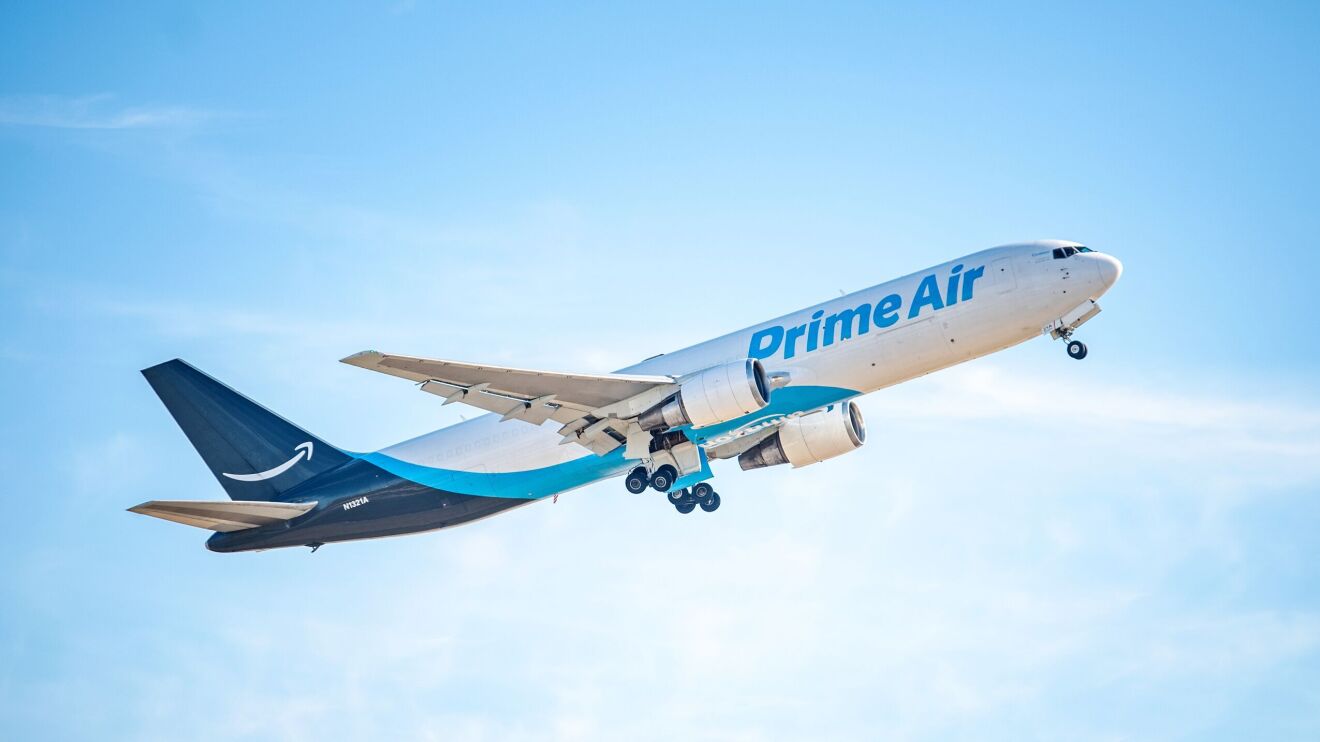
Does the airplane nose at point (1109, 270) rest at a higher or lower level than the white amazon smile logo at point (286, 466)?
higher

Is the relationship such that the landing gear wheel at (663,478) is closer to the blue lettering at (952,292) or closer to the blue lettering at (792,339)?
the blue lettering at (792,339)

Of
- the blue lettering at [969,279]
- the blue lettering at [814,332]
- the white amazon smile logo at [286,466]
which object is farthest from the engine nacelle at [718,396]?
the white amazon smile logo at [286,466]

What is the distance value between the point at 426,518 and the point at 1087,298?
2156 centimetres

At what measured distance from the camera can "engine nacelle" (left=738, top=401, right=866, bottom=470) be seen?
4256 cm

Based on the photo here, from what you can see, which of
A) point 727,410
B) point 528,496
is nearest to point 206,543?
point 528,496

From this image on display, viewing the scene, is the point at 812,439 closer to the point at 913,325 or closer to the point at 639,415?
the point at 913,325

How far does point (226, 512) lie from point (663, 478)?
46.4ft

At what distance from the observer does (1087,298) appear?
121 ft

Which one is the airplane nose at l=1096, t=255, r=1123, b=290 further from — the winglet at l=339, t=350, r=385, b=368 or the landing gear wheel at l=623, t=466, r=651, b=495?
the winglet at l=339, t=350, r=385, b=368

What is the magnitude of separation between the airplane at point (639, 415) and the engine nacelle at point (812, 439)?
0.05m

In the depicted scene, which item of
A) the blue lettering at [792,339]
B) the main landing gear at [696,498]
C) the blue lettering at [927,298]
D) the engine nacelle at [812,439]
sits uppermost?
the blue lettering at [927,298]

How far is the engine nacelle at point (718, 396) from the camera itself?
3584 centimetres

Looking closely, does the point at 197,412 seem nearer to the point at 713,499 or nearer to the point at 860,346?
the point at 713,499

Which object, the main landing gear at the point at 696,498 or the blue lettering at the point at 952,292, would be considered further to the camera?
the main landing gear at the point at 696,498
